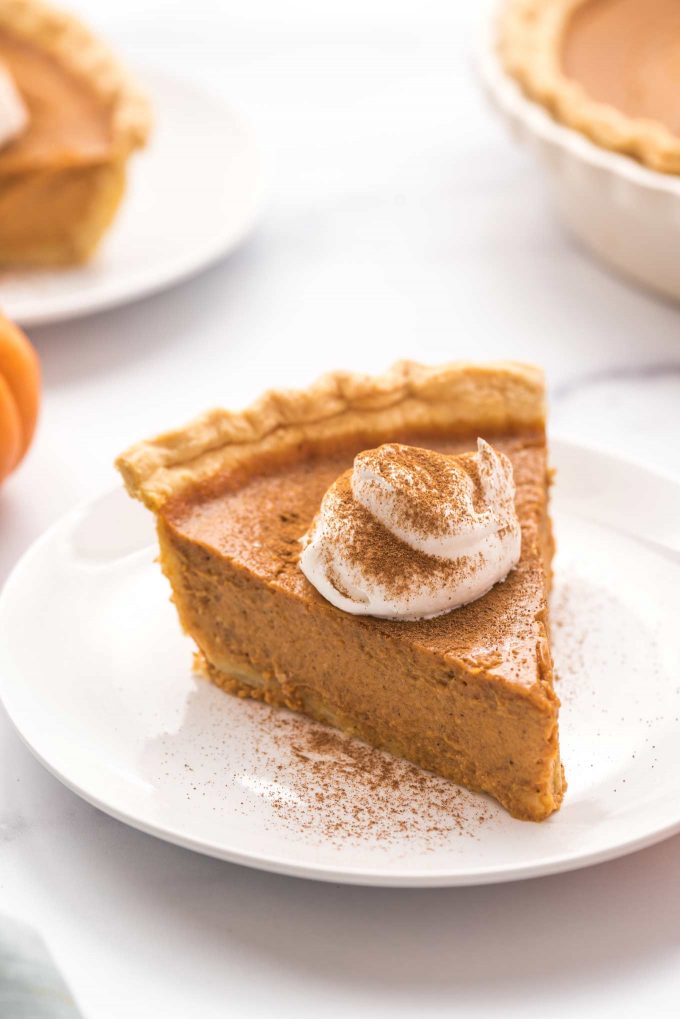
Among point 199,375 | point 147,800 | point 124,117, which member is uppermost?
point 124,117

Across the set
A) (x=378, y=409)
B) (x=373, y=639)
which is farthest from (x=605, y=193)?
(x=373, y=639)

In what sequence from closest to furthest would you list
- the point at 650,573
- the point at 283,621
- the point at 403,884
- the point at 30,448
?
the point at 403,884
the point at 283,621
the point at 650,573
the point at 30,448

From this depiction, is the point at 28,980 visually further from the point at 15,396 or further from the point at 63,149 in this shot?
the point at 63,149

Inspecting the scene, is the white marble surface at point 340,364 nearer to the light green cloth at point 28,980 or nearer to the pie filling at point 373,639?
the light green cloth at point 28,980

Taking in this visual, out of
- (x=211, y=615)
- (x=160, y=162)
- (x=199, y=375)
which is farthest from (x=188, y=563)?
(x=160, y=162)

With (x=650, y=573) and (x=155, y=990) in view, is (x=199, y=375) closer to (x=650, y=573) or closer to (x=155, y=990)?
(x=650, y=573)

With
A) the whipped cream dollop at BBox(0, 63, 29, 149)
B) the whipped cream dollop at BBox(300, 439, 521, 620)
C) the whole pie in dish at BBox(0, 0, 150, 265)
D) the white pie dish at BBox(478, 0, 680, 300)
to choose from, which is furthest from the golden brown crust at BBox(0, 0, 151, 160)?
the whipped cream dollop at BBox(300, 439, 521, 620)

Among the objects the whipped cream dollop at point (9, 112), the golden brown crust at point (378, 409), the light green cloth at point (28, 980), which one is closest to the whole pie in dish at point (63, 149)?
the whipped cream dollop at point (9, 112)

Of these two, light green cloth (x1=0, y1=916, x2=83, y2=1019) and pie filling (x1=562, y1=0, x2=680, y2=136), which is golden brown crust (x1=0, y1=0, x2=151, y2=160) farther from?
light green cloth (x1=0, y1=916, x2=83, y2=1019)
